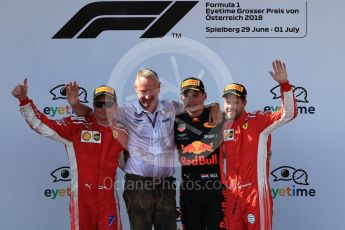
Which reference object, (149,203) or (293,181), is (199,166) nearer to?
(149,203)

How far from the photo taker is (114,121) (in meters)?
3.74

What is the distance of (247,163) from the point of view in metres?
3.63

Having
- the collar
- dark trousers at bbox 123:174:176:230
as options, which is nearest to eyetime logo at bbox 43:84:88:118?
the collar

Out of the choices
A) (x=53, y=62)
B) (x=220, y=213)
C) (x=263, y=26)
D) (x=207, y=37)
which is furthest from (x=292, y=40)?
(x=53, y=62)

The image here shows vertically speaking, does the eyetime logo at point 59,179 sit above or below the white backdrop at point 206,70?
below

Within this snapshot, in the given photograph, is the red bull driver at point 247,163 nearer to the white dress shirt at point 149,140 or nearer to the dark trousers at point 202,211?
the dark trousers at point 202,211

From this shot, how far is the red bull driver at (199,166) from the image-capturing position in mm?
3676

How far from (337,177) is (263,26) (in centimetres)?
133

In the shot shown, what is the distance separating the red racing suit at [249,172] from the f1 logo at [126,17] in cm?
113

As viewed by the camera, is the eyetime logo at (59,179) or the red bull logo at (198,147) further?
the eyetime logo at (59,179)

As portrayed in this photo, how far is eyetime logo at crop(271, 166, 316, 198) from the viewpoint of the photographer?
4387 mm

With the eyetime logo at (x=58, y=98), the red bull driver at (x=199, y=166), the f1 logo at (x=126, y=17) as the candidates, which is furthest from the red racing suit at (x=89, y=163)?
the f1 logo at (x=126, y=17)

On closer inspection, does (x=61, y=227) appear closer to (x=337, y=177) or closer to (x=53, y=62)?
(x=53, y=62)

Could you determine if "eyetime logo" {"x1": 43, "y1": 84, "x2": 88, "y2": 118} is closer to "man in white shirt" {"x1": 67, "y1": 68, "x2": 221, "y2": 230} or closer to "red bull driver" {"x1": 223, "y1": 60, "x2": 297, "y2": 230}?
"man in white shirt" {"x1": 67, "y1": 68, "x2": 221, "y2": 230}
